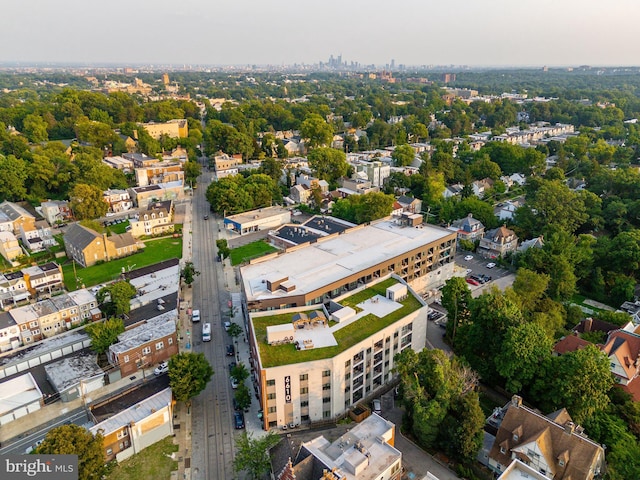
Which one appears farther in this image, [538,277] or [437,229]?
[437,229]

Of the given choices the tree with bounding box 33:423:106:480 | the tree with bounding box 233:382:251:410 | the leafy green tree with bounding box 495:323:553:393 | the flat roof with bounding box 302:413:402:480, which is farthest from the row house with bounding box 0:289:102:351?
the leafy green tree with bounding box 495:323:553:393

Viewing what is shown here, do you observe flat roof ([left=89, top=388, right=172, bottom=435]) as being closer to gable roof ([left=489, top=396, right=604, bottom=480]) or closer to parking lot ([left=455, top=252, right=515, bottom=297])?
gable roof ([left=489, top=396, right=604, bottom=480])

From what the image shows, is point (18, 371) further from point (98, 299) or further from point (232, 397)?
point (232, 397)

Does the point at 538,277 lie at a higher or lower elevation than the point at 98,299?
higher

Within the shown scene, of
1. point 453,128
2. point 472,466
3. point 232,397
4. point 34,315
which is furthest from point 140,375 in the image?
point 453,128

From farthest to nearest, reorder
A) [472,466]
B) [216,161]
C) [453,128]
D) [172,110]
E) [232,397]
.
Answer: [453,128], [172,110], [216,161], [232,397], [472,466]

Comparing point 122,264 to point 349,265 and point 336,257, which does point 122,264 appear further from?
point 349,265

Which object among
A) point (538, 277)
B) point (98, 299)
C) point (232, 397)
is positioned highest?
point (538, 277)

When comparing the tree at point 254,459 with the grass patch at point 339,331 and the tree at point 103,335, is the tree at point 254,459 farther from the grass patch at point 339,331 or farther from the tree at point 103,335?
the tree at point 103,335
